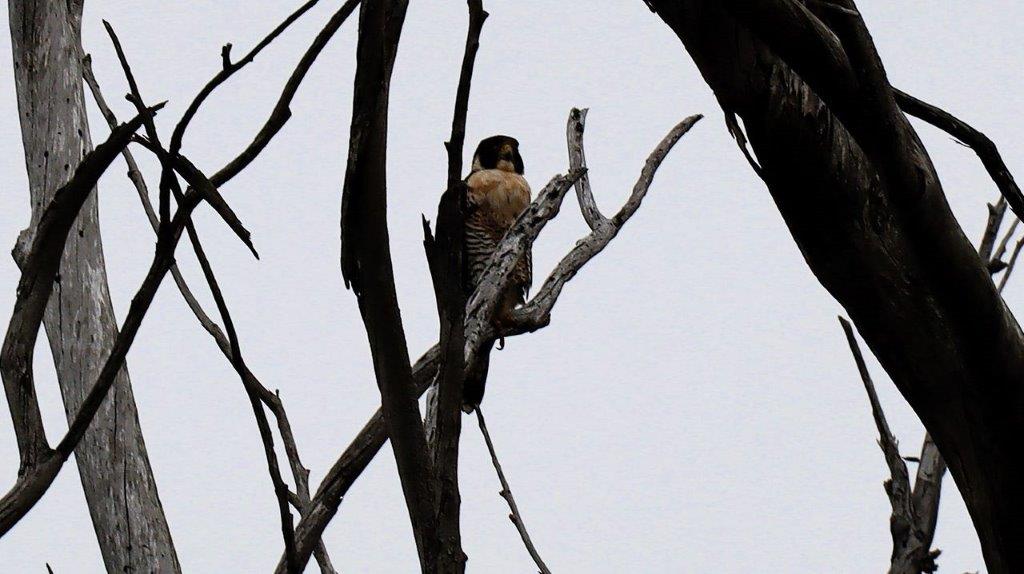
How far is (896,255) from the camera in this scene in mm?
1713

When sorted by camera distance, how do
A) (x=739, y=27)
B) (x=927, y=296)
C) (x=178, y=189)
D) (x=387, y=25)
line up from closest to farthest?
(x=387, y=25), (x=178, y=189), (x=739, y=27), (x=927, y=296)

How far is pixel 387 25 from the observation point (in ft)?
4.06

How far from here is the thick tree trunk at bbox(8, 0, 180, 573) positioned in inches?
112

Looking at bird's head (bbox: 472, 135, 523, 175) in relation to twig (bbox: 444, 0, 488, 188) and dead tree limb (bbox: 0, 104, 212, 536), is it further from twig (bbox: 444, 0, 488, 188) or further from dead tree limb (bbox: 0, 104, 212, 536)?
twig (bbox: 444, 0, 488, 188)

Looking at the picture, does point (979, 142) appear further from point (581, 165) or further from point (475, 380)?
point (475, 380)

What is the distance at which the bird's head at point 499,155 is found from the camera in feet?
20.2

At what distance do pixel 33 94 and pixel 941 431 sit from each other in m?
2.61

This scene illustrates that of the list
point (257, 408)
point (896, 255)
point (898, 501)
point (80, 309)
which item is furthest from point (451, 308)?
point (80, 309)

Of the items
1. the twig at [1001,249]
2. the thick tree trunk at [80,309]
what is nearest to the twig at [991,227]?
the twig at [1001,249]

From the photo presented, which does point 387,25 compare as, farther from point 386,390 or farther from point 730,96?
point 730,96

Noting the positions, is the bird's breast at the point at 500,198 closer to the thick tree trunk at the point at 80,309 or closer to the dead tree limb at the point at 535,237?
the dead tree limb at the point at 535,237

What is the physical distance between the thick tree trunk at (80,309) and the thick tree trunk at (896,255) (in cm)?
186

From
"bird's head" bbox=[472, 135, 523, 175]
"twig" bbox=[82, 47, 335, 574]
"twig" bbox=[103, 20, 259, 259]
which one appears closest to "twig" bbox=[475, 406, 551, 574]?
"twig" bbox=[82, 47, 335, 574]

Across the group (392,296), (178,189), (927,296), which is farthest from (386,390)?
(927,296)
